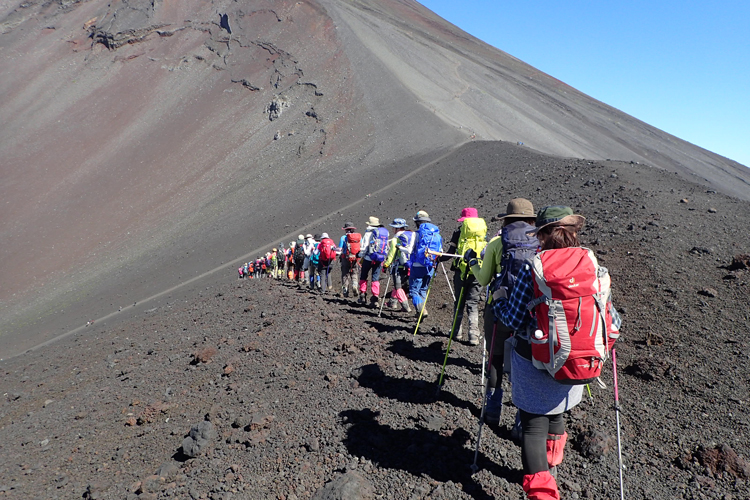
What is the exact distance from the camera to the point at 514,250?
366cm

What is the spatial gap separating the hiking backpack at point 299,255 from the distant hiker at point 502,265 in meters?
9.92

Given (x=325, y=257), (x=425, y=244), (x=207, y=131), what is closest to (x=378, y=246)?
(x=425, y=244)

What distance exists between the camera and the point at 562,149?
132 ft

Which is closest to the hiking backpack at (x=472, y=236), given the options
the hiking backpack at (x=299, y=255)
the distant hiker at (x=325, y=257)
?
the distant hiker at (x=325, y=257)

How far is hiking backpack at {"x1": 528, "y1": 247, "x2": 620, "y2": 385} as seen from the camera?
2.45 metres

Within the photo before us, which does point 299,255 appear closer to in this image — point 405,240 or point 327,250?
point 327,250

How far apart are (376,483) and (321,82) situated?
46.3m

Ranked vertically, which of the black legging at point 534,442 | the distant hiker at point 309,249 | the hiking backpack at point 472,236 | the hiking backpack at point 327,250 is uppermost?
the hiking backpack at point 472,236

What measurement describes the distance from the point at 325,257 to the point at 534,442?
Answer: 842 cm

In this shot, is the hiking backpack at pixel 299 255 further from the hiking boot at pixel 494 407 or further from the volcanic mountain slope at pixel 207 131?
the volcanic mountain slope at pixel 207 131

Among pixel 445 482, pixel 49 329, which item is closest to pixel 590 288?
pixel 445 482

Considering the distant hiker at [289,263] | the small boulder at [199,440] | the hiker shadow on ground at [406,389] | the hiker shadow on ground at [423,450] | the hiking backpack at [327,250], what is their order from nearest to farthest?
the hiker shadow on ground at [423,450]
the small boulder at [199,440]
the hiker shadow on ground at [406,389]
the hiking backpack at [327,250]
the distant hiker at [289,263]

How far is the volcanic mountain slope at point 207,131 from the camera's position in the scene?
95.9 feet

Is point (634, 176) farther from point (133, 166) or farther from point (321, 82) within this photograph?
point (133, 166)
